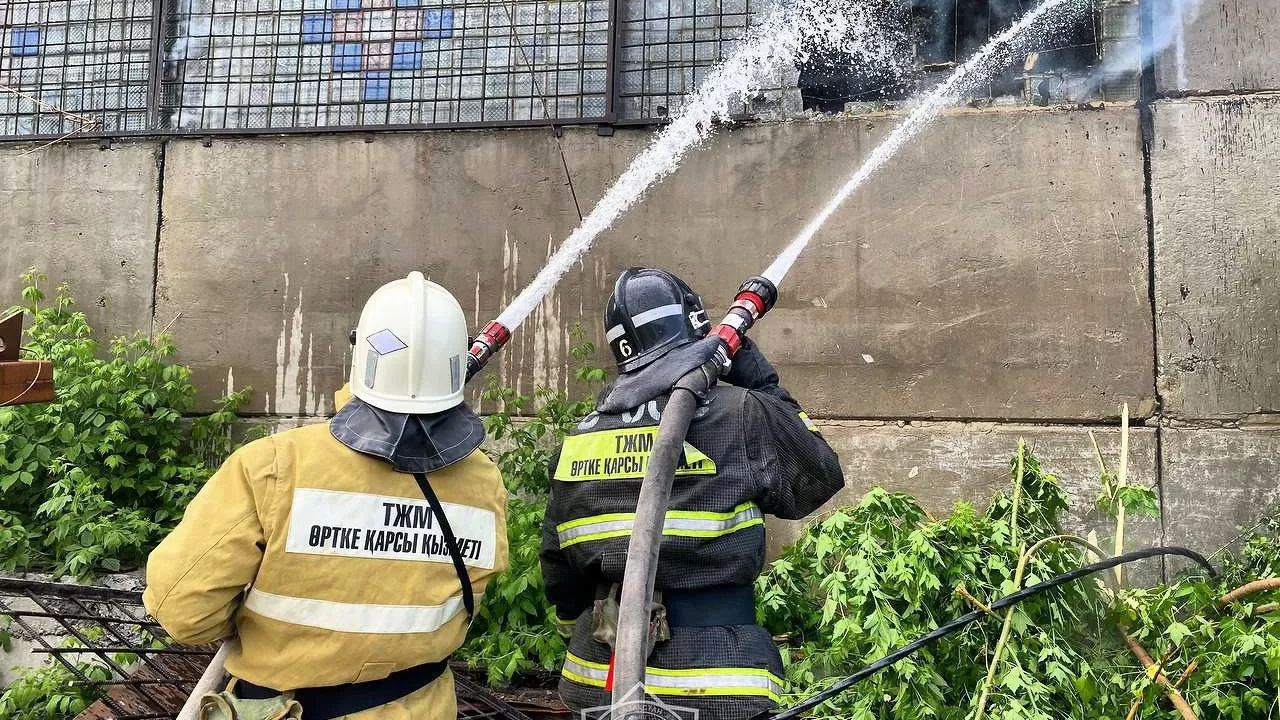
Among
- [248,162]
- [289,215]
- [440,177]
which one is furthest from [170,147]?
[440,177]

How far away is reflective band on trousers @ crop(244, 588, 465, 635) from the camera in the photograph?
7.61 feet

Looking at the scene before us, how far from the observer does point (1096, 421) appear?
5.06 metres

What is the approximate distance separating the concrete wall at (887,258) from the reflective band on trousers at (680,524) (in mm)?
2420

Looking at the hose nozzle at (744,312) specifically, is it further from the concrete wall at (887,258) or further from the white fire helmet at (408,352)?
the concrete wall at (887,258)

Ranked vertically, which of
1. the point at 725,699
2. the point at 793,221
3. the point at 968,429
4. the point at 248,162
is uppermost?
the point at 248,162

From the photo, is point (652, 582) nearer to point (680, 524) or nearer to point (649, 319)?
point (680, 524)

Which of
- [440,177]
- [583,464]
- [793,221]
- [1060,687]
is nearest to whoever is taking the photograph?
[1060,687]

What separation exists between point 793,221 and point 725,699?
10.9 feet

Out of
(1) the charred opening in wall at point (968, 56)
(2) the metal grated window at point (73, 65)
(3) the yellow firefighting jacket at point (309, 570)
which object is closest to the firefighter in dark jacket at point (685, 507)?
(3) the yellow firefighting jacket at point (309, 570)

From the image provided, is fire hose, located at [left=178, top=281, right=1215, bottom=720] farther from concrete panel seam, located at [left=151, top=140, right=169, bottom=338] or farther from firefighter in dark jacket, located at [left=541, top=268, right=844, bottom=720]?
concrete panel seam, located at [left=151, top=140, right=169, bottom=338]

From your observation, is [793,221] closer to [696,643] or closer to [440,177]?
[440,177]

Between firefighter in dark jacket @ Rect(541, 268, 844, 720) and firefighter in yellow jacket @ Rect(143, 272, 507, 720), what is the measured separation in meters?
0.47

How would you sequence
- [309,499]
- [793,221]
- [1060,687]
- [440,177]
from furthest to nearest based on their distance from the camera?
[440,177] < [793,221] < [1060,687] < [309,499]

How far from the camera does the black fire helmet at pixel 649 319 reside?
318cm
